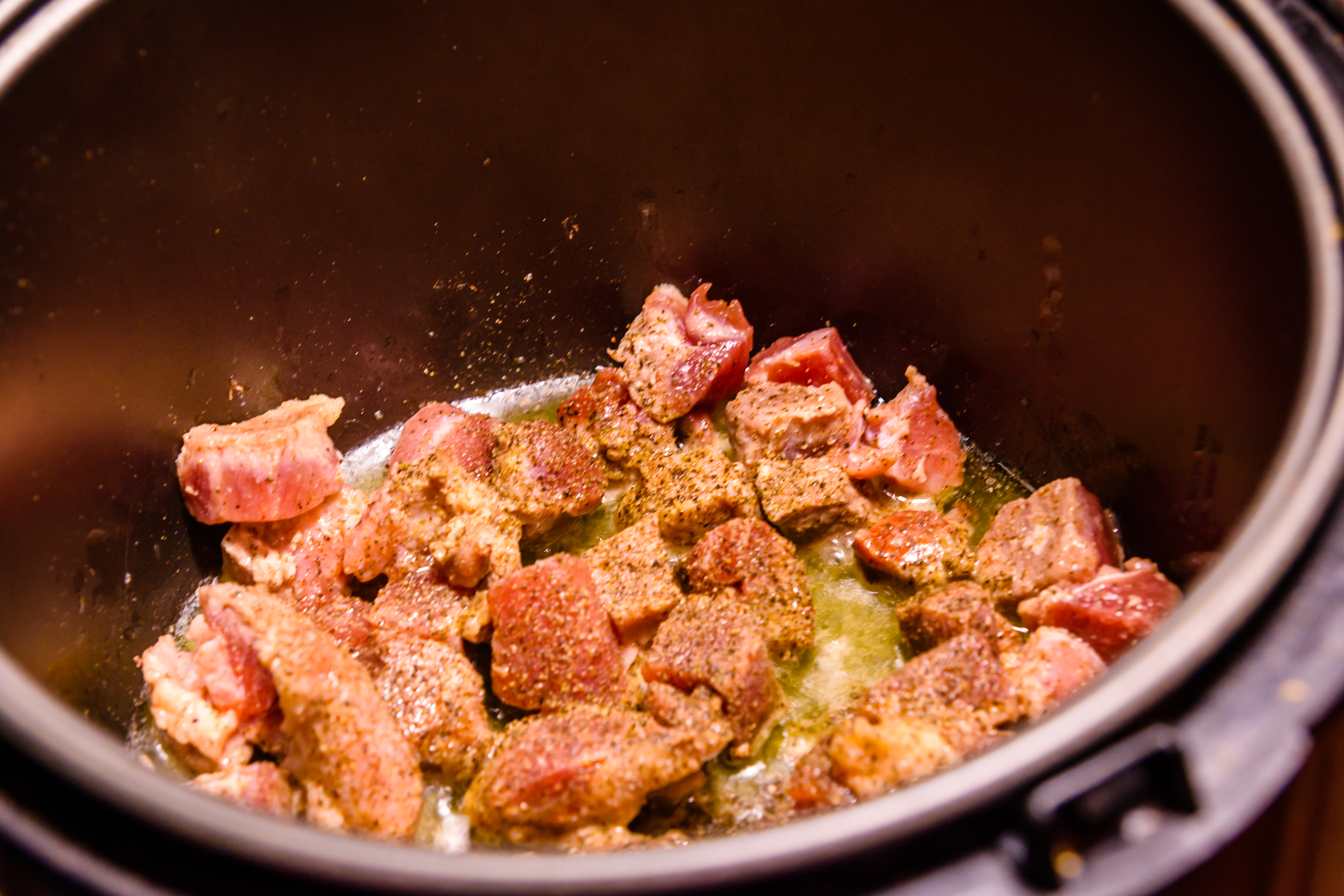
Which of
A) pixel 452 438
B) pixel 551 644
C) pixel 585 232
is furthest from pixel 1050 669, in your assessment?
pixel 585 232

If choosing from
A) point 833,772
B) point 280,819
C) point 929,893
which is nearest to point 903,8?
point 833,772

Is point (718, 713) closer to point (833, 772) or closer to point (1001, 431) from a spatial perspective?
point (833, 772)

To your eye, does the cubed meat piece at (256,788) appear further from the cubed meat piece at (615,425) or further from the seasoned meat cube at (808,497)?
the seasoned meat cube at (808,497)

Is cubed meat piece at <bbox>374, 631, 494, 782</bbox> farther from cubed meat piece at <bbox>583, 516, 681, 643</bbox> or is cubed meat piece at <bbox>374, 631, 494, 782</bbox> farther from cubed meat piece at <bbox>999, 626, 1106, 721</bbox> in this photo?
cubed meat piece at <bbox>999, 626, 1106, 721</bbox>

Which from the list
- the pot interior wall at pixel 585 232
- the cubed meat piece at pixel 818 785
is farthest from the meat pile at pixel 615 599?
the pot interior wall at pixel 585 232

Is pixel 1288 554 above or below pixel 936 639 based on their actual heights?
above

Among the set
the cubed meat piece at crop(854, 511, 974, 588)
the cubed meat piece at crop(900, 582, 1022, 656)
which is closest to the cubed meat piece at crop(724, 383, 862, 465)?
the cubed meat piece at crop(854, 511, 974, 588)
